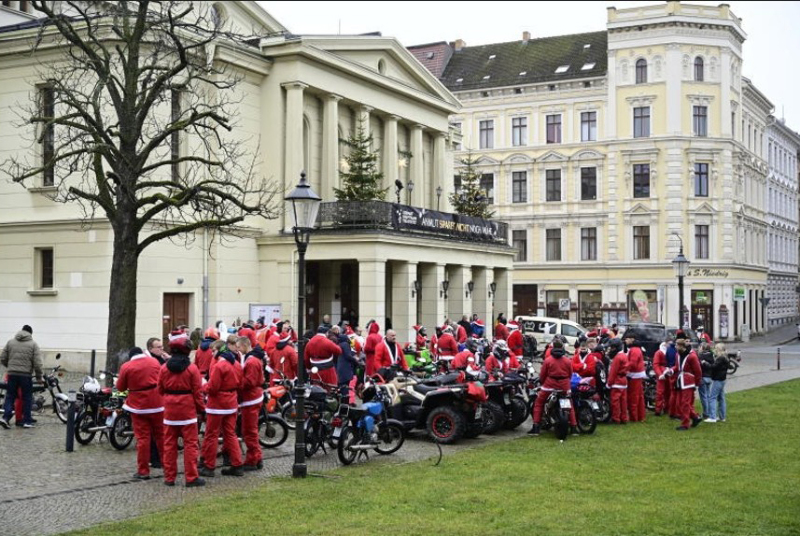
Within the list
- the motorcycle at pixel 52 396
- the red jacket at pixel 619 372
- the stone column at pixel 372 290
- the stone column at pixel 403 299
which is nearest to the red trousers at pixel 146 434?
the motorcycle at pixel 52 396

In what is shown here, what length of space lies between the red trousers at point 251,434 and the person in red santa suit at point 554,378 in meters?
5.91

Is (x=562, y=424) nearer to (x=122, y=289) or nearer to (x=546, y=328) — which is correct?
(x=122, y=289)

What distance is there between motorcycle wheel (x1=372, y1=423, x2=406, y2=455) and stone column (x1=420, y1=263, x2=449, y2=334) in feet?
75.0

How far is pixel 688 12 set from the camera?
6122 cm

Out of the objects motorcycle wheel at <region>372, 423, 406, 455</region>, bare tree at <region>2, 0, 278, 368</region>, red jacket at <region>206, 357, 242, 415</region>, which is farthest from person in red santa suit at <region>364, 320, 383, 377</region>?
red jacket at <region>206, 357, 242, 415</region>

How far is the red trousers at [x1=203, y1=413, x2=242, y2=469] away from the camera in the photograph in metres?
14.4

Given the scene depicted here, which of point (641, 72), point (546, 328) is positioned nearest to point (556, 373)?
point (546, 328)

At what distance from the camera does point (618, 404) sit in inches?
821

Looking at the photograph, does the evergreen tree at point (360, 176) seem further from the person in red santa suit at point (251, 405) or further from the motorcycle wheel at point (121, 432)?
the person in red santa suit at point (251, 405)

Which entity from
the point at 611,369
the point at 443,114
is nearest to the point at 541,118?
the point at 443,114

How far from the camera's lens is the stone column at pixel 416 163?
45281mm

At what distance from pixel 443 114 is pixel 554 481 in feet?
116

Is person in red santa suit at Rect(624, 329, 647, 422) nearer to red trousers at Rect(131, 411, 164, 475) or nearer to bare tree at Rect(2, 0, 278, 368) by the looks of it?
bare tree at Rect(2, 0, 278, 368)

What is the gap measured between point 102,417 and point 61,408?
3.13 m
